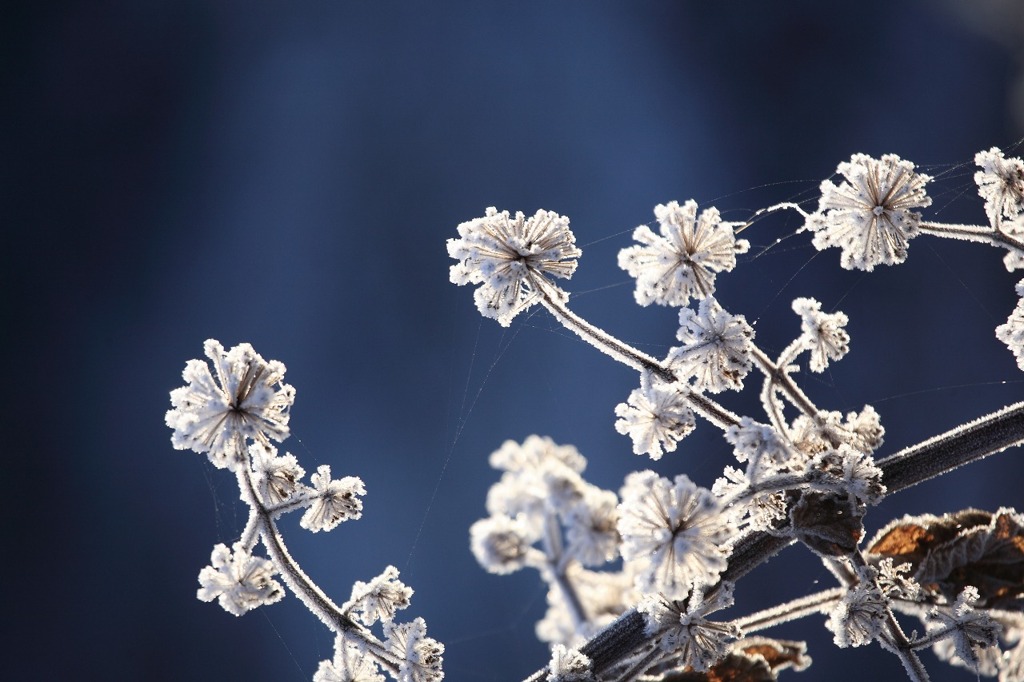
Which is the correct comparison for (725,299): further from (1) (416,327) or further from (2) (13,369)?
(2) (13,369)

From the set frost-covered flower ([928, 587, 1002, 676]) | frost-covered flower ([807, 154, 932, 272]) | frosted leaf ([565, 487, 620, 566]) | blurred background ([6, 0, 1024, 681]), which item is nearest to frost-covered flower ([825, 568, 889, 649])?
frost-covered flower ([928, 587, 1002, 676])

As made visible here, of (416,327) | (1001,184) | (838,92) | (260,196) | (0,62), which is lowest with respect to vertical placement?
(1001,184)

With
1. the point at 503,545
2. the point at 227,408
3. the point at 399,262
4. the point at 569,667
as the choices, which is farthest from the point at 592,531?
the point at 399,262

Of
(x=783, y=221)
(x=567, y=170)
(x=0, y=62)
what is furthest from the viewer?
(x=567, y=170)

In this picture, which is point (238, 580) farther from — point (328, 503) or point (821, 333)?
point (821, 333)

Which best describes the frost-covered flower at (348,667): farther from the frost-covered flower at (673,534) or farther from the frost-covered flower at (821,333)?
the frost-covered flower at (821,333)

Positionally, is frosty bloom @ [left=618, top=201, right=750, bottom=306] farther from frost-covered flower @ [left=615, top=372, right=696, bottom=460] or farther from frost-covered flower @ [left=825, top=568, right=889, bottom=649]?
frost-covered flower @ [left=825, top=568, right=889, bottom=649]

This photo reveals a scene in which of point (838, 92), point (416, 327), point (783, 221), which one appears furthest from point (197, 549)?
point (838, 92)
